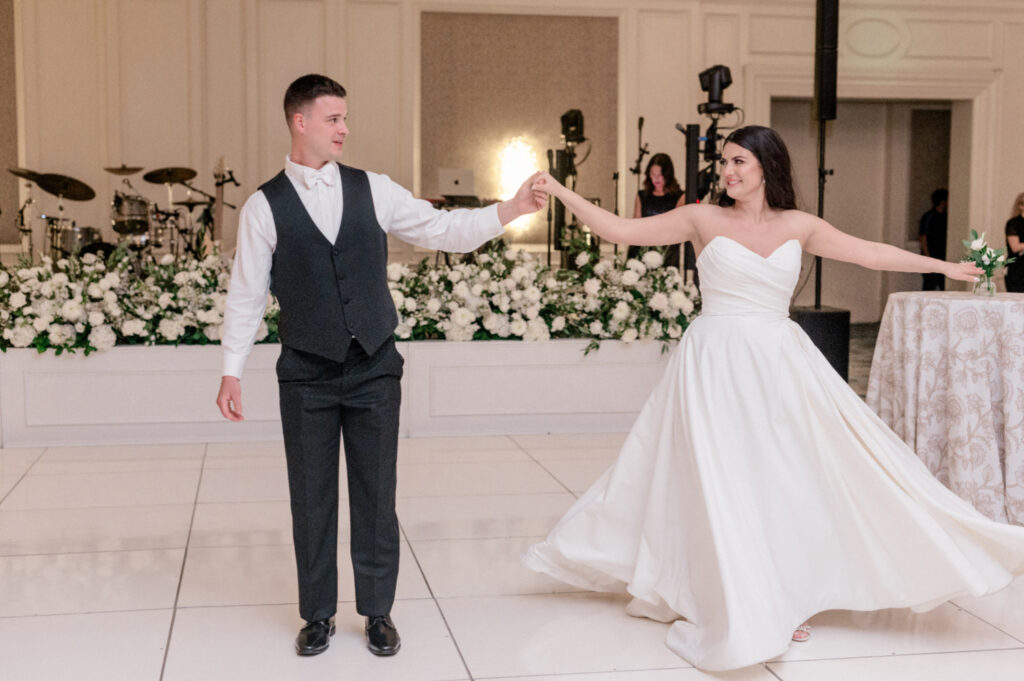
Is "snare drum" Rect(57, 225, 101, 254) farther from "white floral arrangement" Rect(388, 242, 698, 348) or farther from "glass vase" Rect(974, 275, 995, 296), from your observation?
"glass vase" Rect(974, 275, 995, 296)

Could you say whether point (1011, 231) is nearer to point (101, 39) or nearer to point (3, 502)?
point (3, 502)

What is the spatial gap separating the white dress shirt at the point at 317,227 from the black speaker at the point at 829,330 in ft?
12.4

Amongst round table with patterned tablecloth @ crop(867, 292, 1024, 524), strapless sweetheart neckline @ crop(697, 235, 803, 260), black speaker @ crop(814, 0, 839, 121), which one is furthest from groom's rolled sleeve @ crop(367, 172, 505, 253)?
black speaker @ crop(814, 0, 839, 121)

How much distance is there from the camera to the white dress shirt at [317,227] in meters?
2.85

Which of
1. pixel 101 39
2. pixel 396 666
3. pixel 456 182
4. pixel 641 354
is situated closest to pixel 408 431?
pixel 641 354

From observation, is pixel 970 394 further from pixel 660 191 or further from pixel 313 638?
pixel 660 191

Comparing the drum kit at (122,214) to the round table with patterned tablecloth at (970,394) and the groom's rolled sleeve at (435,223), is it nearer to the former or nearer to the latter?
the round table with patterned tablecloth at (970,394)

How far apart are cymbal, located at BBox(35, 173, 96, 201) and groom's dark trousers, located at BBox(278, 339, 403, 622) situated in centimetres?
763

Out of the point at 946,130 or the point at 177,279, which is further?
the point at 946,130

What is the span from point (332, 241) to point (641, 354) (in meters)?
3.69

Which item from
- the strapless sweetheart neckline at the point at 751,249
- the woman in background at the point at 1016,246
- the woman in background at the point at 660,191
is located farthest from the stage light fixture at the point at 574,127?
the strapless sweetheart neckline at the point at 751,249

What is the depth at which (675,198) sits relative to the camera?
28.1 feet

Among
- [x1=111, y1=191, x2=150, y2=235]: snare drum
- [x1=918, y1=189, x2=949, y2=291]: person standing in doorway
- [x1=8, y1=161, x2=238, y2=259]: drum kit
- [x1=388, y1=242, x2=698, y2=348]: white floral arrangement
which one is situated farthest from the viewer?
[x1=918, y1=189, x2=949, y2=291]: person standing in doorway

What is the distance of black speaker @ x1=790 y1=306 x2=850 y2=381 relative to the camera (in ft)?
21.0
